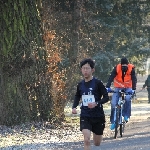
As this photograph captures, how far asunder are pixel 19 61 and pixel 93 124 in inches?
203

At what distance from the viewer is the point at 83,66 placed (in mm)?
7617

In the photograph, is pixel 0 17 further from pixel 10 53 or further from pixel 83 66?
pixel 83 66

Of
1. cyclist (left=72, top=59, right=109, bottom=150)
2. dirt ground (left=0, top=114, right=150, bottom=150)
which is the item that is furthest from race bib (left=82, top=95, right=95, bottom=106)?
dirt ground (left=0, top=114, right=150, bottom=150)

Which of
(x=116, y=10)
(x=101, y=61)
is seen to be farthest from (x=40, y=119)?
(x=101, y=61)

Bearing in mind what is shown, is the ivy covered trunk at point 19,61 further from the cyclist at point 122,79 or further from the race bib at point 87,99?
the race bib at point 87,99

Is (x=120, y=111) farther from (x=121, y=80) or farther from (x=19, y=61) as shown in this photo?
(x=19, y=61)

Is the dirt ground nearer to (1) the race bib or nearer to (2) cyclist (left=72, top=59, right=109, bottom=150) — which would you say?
(2) cyclist (left=72, top=59, right=109, bottom=150)

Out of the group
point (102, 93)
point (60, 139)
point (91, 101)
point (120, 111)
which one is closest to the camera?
point (91, 101)

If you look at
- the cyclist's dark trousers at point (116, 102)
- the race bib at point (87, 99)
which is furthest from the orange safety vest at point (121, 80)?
the race bib at point (87, 99)

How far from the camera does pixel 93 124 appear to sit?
794 cm

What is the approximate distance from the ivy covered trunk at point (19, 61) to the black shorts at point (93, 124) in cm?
493

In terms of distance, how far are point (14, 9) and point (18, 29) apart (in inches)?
21.0

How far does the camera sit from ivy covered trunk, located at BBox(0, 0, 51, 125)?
41.4 feet

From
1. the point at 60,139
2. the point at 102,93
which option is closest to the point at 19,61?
the point at 60,139
